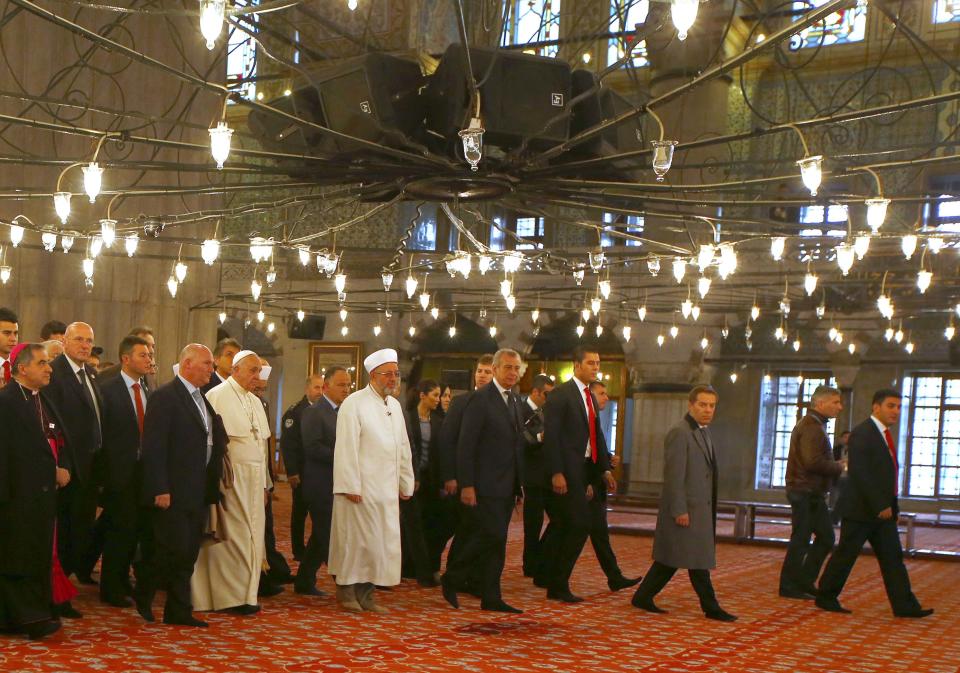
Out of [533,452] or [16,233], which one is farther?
[16,233]

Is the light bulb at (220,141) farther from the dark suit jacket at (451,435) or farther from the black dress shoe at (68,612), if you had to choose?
the black dress shoe at (68,612)

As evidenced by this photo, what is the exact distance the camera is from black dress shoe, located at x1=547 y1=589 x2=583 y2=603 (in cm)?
698

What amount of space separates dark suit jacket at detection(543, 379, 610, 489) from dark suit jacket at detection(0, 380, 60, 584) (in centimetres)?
287

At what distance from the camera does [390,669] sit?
15.5 feet

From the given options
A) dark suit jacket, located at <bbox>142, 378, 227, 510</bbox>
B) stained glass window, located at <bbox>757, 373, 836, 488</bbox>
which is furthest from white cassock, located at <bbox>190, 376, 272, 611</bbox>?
stained glass window, located at <bbox>757, 373, 836, 488</bbox>

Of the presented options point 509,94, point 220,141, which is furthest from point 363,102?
point 220,141

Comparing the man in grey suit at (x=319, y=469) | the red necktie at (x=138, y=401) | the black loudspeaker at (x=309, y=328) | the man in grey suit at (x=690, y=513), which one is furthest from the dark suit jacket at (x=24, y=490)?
the black loudspeaker at (x=309, y=328)

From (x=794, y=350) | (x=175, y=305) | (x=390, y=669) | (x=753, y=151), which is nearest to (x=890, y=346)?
(x=794, y=350)

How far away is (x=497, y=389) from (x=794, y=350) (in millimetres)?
11774

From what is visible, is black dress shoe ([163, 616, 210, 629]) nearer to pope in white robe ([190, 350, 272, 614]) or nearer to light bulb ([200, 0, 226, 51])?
pope in white robe ([190, 350, 272, 614])

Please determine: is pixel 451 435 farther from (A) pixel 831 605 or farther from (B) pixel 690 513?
(A) pixel 831 605

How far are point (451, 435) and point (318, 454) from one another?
0.77 metres

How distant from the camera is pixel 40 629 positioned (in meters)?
5.00

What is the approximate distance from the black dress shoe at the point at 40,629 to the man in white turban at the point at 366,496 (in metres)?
1.54
